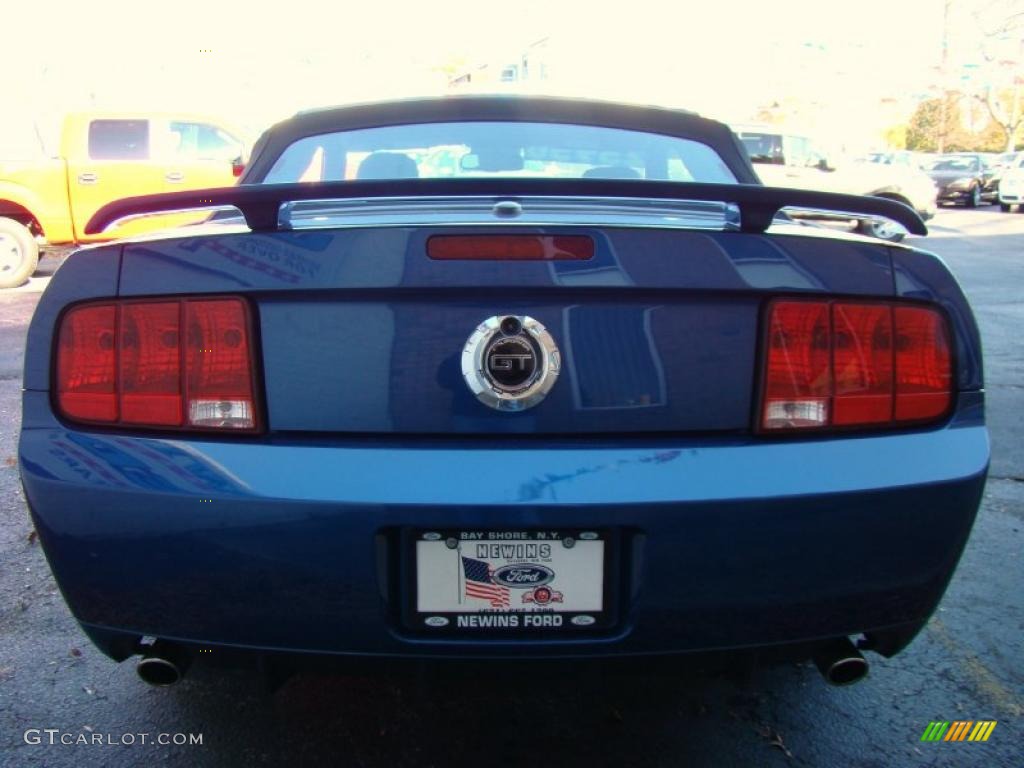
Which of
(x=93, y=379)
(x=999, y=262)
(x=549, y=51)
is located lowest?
(x=999, y=262)

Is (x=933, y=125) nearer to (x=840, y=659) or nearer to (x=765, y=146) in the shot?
(x=765, y=146)

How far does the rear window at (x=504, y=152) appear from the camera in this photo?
2.76 meters

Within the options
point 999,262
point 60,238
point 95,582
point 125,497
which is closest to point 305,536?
point 125,497

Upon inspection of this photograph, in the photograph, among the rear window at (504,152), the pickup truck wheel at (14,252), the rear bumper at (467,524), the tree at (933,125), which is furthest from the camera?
the tree at (933,125)

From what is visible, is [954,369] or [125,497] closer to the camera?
[125,497]

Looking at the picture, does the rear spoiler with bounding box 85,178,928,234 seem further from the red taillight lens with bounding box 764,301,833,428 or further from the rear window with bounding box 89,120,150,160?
the rear window with bounding box 89,120,150,160

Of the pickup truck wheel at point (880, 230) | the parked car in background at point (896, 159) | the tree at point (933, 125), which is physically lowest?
the pickup truck wheel at point (880, 230)

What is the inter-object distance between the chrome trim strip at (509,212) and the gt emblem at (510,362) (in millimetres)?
209

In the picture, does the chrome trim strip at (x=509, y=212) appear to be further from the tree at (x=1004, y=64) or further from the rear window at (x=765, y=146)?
the tree at (x=1004, y=64)

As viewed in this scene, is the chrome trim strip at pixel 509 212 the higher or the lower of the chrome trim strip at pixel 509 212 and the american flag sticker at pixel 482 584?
the higher

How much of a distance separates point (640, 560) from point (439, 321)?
0.59 meters

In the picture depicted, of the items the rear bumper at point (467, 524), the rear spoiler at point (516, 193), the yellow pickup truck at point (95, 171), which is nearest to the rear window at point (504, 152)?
the rear spoiler at point (516, 193)

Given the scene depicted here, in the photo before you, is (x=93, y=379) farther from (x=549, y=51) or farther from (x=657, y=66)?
(x=657, y=66)

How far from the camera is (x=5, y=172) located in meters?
9.66
